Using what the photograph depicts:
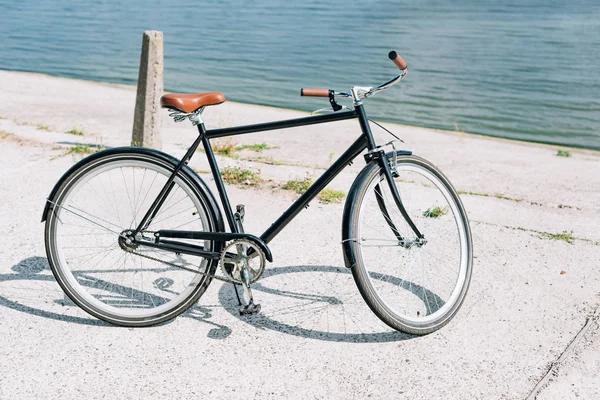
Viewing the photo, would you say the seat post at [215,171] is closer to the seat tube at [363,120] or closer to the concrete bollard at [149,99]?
the seat tube at [363,120]

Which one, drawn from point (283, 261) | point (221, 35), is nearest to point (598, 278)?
point (283, 261)

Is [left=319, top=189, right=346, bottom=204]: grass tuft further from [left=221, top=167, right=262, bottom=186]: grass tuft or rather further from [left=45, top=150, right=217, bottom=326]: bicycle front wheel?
[left=45, top=150, right=217, bottom=326]: bicycle front wheel

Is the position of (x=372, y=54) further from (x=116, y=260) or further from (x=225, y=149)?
(x=116, y=260)

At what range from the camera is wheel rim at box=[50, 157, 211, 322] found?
147 inches

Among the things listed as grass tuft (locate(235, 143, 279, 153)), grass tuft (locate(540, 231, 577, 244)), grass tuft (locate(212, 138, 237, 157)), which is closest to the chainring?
grass tuft (locate(540, 231, 577, 244))

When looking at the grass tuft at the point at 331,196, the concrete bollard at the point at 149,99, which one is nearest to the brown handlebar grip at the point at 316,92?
the grass tuft at the point at 331,196

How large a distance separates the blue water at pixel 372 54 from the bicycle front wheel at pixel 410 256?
32.0ft

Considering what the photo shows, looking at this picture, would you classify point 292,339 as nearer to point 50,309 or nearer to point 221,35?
point 50,309

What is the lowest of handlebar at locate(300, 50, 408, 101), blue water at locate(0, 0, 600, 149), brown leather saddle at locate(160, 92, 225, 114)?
blue water at locate(0, 0, 600, 149)

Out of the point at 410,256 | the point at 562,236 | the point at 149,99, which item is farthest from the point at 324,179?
the point at 149,99

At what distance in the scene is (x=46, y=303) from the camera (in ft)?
13.3

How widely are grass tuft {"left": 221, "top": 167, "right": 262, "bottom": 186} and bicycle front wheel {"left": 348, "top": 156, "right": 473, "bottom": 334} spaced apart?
1.27 metres

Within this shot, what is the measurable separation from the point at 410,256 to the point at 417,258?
447mm

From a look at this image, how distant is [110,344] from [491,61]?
2057 centimetres
